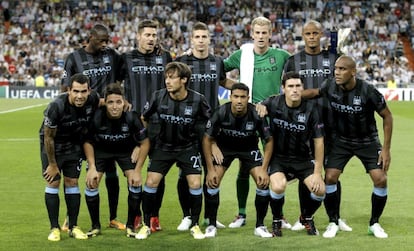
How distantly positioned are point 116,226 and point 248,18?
34.9 metres

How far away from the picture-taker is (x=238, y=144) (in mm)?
9188

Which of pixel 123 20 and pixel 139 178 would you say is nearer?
pixel 139 178

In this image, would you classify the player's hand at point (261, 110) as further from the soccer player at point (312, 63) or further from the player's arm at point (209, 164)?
the soccer player at point (312, 63)

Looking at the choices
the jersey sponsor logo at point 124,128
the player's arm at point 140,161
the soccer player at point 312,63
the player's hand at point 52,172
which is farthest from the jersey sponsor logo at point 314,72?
the player's hand at point 52,172

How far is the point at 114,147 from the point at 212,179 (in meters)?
1.16

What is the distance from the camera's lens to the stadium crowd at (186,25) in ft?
131

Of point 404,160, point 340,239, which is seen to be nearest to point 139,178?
point 340,239

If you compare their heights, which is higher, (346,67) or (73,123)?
(346,67)

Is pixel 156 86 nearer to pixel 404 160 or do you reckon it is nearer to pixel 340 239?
pixel 340 239

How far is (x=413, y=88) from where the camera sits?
36906 mm

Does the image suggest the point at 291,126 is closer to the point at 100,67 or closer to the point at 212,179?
the point at 212,179

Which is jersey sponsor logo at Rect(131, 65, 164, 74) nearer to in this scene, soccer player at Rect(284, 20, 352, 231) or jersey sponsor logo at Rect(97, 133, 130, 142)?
jersey sponsor logo at Rect(97, 133, 130, 142)

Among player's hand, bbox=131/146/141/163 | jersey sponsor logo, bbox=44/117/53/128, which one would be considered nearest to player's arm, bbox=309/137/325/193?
player's hand, bbox=131/146/141/163

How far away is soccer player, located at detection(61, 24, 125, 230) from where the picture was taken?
9406 mm
